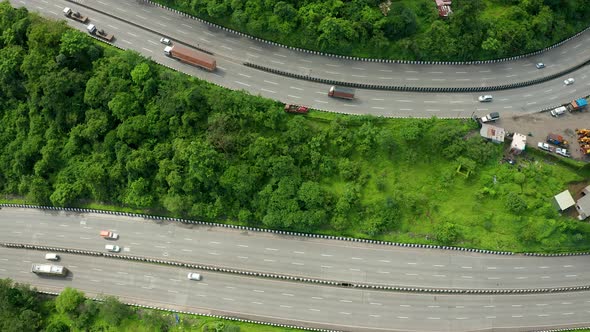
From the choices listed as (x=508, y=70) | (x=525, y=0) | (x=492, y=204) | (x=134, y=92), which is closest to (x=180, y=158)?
(x=134, y=92)

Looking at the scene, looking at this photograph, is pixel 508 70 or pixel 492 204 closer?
pixel 492 204

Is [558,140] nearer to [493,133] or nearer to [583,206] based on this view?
[493,133]

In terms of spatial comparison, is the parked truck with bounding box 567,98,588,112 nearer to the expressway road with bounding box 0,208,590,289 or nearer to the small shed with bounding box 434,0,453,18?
the expressway road with bounding box 0,208,590,289

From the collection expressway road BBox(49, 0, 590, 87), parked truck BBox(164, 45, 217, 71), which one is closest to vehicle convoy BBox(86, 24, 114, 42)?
expressway road BBox(49, 0, 590, 87)

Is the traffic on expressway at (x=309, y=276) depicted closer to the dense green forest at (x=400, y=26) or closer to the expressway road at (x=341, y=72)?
the expressway road at (x=341, y=72)

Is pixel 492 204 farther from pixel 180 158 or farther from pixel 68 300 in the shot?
pixel 68 300

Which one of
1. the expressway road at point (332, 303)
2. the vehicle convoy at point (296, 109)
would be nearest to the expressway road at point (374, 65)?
the vehicle convoy at point (296, 109)
